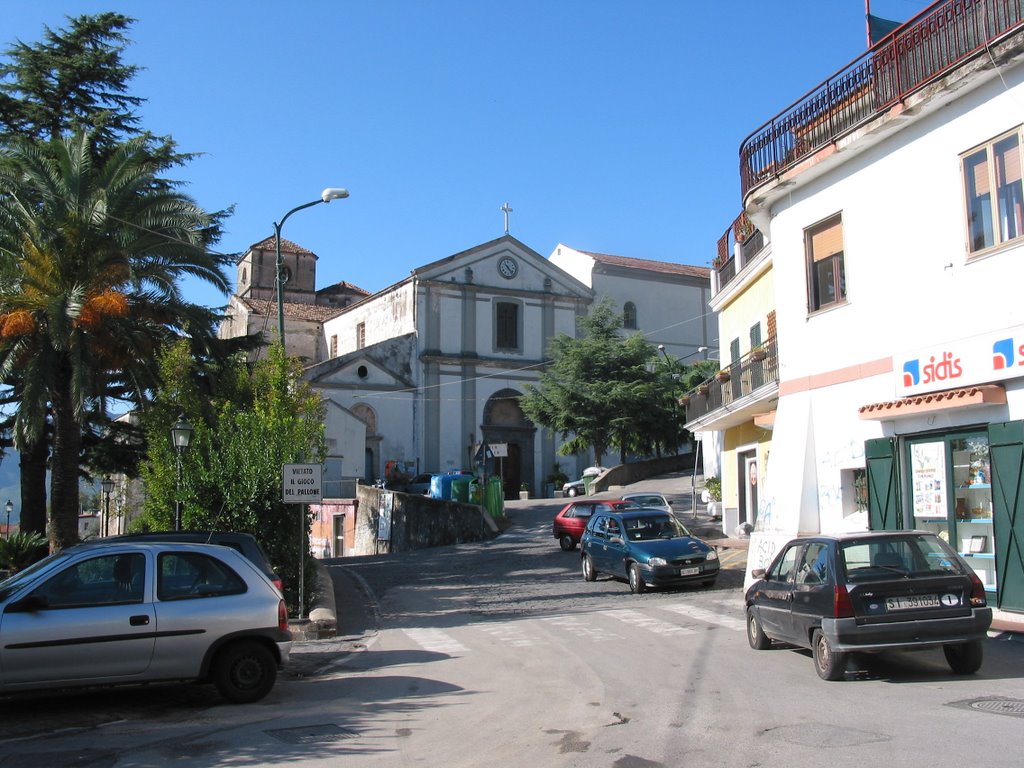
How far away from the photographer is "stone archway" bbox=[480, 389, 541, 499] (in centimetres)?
5228

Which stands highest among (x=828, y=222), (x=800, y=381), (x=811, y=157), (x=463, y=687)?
(x=811, y=157)

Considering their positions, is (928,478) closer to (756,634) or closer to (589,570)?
(756,634)

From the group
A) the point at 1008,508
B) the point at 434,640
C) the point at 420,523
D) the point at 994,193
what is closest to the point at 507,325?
the point at 420,523

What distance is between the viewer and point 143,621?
8.58 metres

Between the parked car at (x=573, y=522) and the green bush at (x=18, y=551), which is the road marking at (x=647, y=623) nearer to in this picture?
the parked car at (x=573, y=522)

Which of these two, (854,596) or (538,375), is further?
(538,375)

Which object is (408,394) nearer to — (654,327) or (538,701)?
(654,327)

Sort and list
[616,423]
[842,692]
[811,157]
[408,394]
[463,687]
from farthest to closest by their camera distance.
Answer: [408,394] → [616,423] → [811,157] → [463,687] → [842,692]

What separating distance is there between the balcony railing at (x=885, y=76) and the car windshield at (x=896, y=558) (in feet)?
22.5

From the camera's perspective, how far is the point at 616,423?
43.1m

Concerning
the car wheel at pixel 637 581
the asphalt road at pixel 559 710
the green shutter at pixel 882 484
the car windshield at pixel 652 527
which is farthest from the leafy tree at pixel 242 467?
the green shutter at pixel 882 484

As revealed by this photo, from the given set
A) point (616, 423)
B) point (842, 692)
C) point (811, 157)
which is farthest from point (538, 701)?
point (616, 423)

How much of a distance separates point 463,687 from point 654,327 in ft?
163

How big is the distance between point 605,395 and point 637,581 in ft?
82.7
